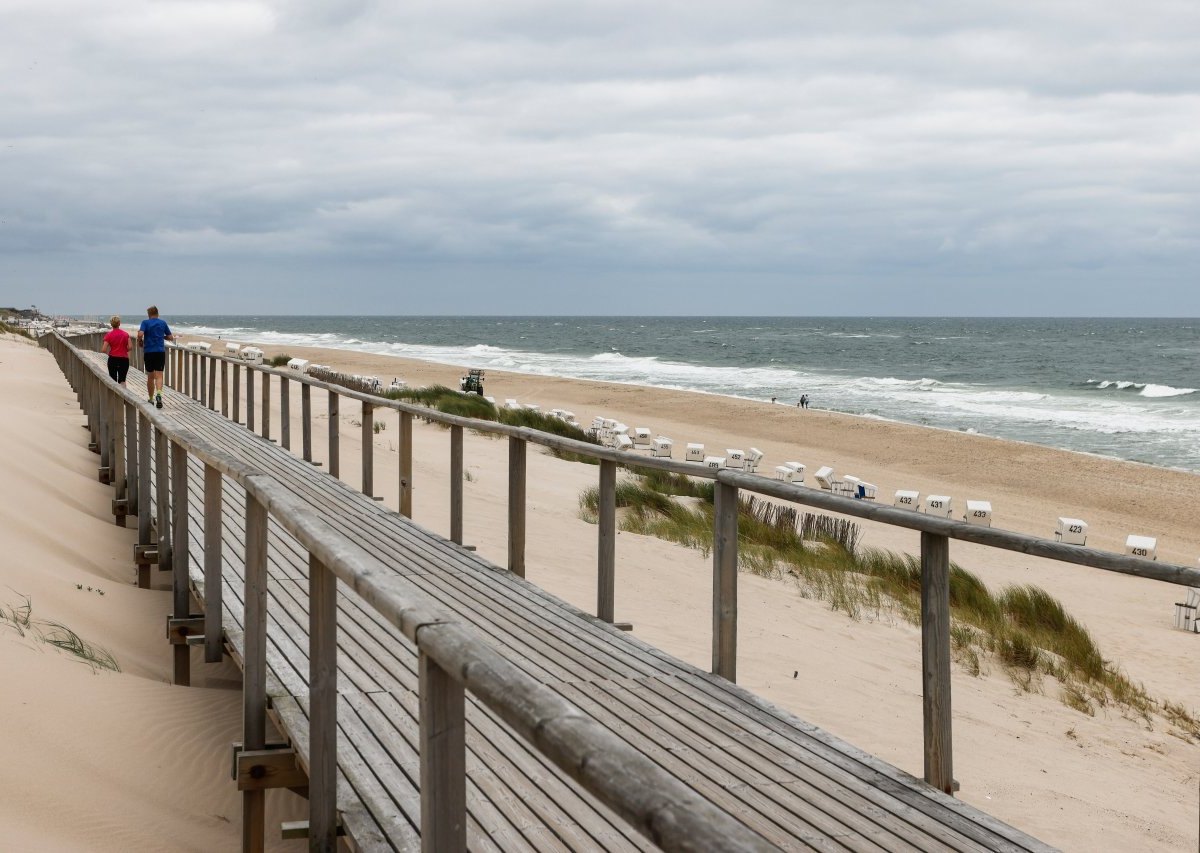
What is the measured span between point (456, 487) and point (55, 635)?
302cm

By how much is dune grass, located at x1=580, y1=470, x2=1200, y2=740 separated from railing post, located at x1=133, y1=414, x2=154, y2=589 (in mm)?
4871

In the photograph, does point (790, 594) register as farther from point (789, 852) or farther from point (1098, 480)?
point (1098, 480)

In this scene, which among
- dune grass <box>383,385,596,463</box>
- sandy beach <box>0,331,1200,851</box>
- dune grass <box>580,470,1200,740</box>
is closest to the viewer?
sandy beach <box>0,331,1200,851</box>

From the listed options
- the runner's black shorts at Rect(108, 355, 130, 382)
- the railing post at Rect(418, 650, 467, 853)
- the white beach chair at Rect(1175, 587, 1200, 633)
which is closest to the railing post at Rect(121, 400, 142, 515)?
the railing post at Rect(418, 650, 467, 853)

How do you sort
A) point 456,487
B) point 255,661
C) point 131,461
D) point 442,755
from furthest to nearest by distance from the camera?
point 131,461 < point 456,487 < point 255,661 < point 442,755

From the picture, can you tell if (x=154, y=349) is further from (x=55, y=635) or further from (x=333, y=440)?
(x=55, y=635)

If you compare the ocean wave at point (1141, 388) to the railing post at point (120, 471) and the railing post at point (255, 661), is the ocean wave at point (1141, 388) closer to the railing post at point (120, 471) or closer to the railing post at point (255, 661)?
the railing post at point (120, 471)

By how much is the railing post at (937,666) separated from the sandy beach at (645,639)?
44.3 inches

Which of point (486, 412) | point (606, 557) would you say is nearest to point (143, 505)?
point (606, 557)

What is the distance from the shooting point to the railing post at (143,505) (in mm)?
6914

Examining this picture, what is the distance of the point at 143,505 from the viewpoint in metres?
6.96

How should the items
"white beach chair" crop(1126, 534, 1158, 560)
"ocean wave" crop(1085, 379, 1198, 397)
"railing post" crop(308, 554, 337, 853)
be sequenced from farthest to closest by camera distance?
"ocean wave" crop(1085, 379, 1198, 397) < "white beach chair" crop(1126, 534, 1158, 560) < "railing post" crop(308, 554, 337, 853)

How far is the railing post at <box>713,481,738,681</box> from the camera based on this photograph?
4.89 meters

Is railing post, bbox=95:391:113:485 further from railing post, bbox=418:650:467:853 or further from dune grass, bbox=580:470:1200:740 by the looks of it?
railing post, bbox=418:650:467:853
